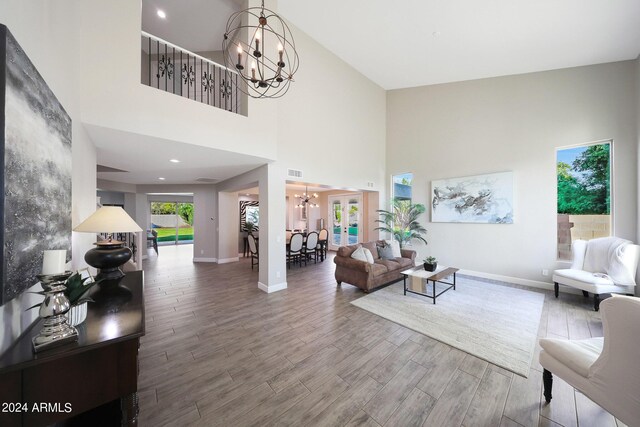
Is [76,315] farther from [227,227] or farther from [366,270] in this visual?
[227,227]

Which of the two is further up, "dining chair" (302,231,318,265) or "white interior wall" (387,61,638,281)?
"white interior wall" (387,61,638,281)

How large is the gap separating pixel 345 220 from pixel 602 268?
21.3ft

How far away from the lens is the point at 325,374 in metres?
2.12

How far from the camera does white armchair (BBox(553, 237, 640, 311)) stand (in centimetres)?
335

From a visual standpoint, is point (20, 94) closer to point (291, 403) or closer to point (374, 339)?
point (291, 403)

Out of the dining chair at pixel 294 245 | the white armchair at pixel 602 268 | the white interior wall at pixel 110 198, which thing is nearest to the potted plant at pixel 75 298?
the dining chair at pixel 294 245

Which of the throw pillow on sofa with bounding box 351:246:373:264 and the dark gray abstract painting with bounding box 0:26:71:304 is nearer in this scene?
the dark gray abstract painting with bounding box 0:26:71:304

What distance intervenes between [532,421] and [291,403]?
1.78 metres

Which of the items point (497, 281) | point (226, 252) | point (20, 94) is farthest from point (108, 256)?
point (497, 281)

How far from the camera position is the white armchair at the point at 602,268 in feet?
11.0

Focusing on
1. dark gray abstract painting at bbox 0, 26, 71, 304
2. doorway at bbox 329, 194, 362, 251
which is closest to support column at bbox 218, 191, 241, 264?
doorway at bbox 329, 194, 362, 251

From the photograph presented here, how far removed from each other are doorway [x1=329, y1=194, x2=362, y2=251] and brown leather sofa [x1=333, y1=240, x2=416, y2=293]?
3.48 metres

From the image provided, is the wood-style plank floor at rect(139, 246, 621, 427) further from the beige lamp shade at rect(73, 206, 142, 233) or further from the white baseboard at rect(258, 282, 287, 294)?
the beige lamp shade at rect(73, 206, 142, 233)

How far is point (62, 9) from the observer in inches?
71.9
